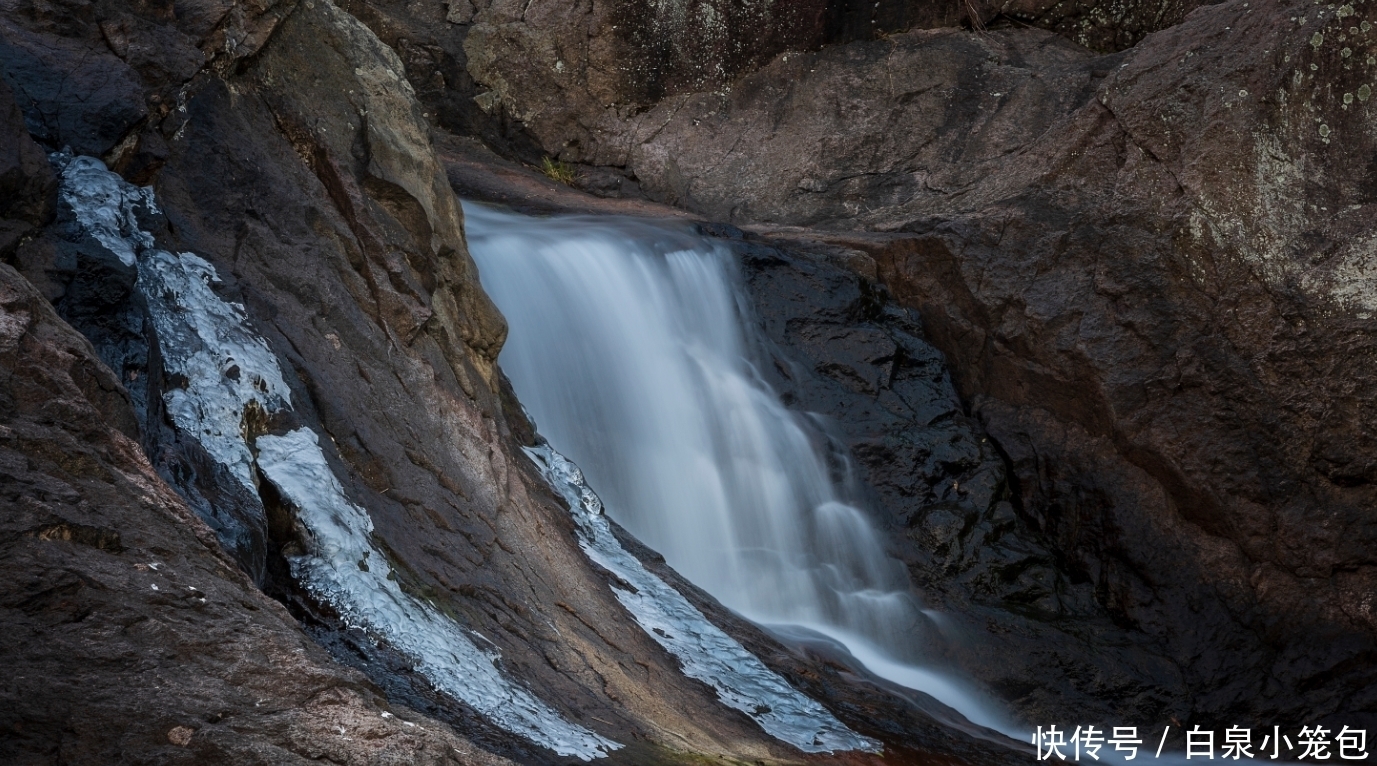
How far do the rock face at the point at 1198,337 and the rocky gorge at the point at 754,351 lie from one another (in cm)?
2

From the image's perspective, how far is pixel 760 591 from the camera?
7.11 metres

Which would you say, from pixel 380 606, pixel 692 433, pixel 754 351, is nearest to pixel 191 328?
pixel 380 606

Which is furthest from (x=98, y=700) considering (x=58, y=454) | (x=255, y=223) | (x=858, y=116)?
(x=858, y=116)

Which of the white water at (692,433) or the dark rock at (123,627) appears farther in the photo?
the white water at (692,433)

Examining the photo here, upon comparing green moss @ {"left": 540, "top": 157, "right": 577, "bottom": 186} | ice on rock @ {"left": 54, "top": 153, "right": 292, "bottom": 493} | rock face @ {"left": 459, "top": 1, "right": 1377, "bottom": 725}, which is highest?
green moss @ {"left": 540, "top": 157, "right": 577, "bottom": 186}

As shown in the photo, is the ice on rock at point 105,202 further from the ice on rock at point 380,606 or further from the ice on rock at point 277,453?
the ice on rock at point 380,606

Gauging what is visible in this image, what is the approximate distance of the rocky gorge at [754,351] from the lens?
239 cm

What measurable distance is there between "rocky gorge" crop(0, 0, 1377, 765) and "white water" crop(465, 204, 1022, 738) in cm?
29

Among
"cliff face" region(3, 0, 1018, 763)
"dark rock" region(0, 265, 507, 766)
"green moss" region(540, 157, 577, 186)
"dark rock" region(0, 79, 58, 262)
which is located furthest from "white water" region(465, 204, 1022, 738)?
"dark rock" region(0, 265, 507, 766)

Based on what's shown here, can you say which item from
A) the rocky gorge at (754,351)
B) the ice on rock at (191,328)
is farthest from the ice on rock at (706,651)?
the ice on rock at (191,328)

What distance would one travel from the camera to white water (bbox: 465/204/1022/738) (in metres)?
7.14

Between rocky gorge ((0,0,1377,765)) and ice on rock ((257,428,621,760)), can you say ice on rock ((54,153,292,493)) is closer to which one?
rocky gorge ((0,0,1377,765))

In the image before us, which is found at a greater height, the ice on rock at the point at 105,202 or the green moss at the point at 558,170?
the green moss at the point at 558,170

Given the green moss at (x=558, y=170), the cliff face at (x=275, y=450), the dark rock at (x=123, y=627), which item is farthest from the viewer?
the green moss at (x=558, y=170)
